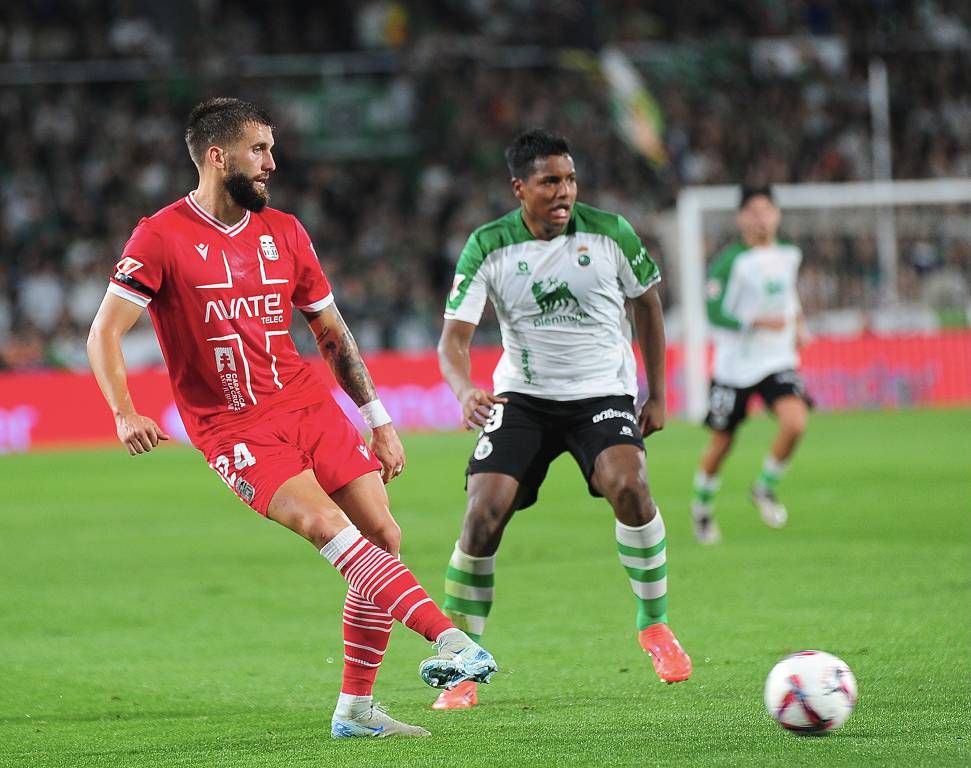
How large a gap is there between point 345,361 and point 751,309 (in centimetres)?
700

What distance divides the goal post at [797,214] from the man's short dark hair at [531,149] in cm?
1631

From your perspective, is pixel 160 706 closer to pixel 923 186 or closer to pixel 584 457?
pixel 584 457

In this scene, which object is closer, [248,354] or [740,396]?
[248,354]

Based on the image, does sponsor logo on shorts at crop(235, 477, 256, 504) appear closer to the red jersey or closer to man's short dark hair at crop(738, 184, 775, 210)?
the red jersey

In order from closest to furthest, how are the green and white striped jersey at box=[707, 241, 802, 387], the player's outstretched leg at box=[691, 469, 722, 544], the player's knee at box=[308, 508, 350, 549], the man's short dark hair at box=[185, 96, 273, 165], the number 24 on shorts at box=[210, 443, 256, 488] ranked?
the player's knee at box=[308, 508, 350, 549]
the number 24 on shorts at box=[210, 443, 256, 488]
the man's short dark hair at box=[185, 96, 273, 165]
the player's outstretched leg at box=[691, 469, 722, 544]
the green and white striped jersey at box=[707, 241, 802, 387]

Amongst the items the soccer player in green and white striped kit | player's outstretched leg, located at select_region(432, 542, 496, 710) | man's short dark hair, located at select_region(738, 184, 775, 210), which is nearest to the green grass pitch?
player's outstretched leg, located at select_region(432, 542, 496, 710)

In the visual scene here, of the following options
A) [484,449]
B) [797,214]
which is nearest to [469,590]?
[484,449]

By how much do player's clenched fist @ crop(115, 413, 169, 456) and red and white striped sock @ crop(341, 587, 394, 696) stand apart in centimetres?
96

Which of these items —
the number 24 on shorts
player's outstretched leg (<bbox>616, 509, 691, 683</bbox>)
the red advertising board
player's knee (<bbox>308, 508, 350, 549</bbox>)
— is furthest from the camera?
the red advertising board

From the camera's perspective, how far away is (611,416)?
23.9 feet

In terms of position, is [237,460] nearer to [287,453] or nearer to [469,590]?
[287,453]

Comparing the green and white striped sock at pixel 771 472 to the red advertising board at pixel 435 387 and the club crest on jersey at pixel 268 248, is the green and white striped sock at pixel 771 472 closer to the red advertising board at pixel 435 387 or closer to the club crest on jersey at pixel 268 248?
the club crest on jersey at pixel 268 248

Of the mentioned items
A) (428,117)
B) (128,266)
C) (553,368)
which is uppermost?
(428,117)

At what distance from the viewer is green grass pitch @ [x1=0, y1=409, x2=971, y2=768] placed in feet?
19.3
